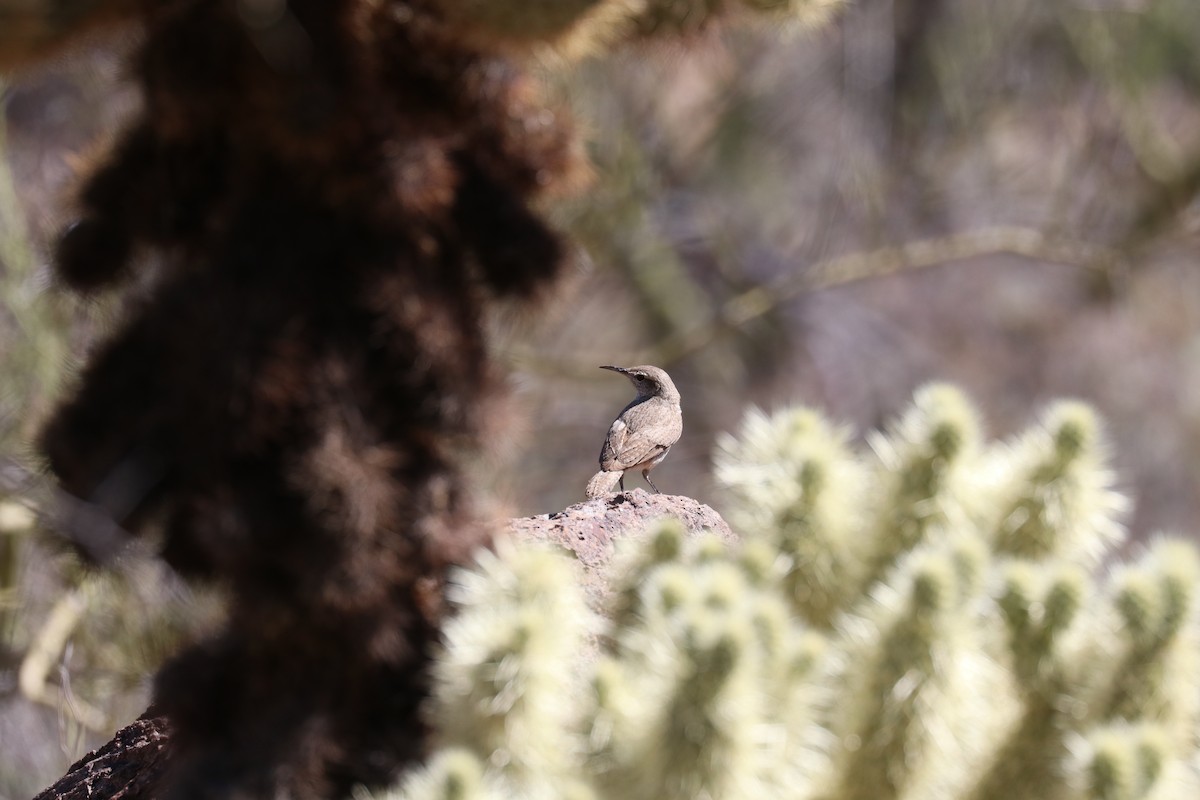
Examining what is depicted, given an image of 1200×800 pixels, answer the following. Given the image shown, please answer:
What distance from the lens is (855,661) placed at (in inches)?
104

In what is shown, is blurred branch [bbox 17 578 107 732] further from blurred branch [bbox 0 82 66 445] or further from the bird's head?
the bird's head

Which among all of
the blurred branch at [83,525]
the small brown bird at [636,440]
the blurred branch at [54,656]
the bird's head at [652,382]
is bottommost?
the blurred branch at [54,656]

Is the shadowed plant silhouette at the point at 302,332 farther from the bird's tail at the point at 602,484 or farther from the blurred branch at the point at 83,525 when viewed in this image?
the bird's tail at the point at 602,484

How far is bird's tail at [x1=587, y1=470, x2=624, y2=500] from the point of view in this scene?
4.48m

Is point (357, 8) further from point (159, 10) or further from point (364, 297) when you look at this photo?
point (364, 297)

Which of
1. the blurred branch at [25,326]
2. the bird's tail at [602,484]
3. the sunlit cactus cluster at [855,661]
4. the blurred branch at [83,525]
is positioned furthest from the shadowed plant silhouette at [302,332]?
the blurred branch at [25,326]

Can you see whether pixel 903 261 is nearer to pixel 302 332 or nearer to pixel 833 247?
pixel 833 247

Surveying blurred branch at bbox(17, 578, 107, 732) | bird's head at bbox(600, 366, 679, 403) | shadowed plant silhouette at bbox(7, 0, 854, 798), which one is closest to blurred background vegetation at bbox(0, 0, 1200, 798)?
blurred branch at bbox(17, 578, 107, 732)

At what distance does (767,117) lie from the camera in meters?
11.5

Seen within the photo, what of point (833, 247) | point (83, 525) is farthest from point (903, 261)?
point (83, 525)

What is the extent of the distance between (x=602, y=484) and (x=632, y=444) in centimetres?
18

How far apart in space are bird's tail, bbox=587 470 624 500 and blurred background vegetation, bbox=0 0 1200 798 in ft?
7.23

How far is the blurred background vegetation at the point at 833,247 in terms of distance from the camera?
668 centimetres

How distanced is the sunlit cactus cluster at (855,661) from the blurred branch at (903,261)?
5.64 meters
